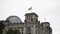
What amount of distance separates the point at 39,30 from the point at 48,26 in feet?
65.9

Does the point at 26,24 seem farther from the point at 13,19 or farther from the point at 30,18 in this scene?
A: the point at 13,19

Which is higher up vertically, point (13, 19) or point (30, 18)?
point (30, 18)

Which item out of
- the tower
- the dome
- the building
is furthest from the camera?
the dome

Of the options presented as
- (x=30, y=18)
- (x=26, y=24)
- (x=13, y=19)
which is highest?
(x=30, y=18)

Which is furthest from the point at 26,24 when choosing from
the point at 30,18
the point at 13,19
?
the point at 13,19

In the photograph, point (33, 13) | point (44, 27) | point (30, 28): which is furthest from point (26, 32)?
point (44, 27)

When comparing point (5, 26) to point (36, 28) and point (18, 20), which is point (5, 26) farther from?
point (36, 28)

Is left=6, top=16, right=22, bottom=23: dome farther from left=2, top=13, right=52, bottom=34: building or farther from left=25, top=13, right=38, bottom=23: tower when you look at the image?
left=25, top=13, right=38, bottom=23: tower

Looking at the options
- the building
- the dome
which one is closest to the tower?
the building

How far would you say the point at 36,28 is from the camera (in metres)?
122

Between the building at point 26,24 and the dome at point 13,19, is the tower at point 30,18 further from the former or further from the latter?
the dome at point 13,19

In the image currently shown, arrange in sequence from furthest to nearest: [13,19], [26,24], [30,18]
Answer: [13,19]
[30,18]
[26,24]

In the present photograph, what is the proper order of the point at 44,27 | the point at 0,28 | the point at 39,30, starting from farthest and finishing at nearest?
1. the point at 44,27
2. the point at 39,30
3. the point at 0,28

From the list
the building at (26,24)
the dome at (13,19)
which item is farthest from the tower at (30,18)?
the dome at (13,19)
